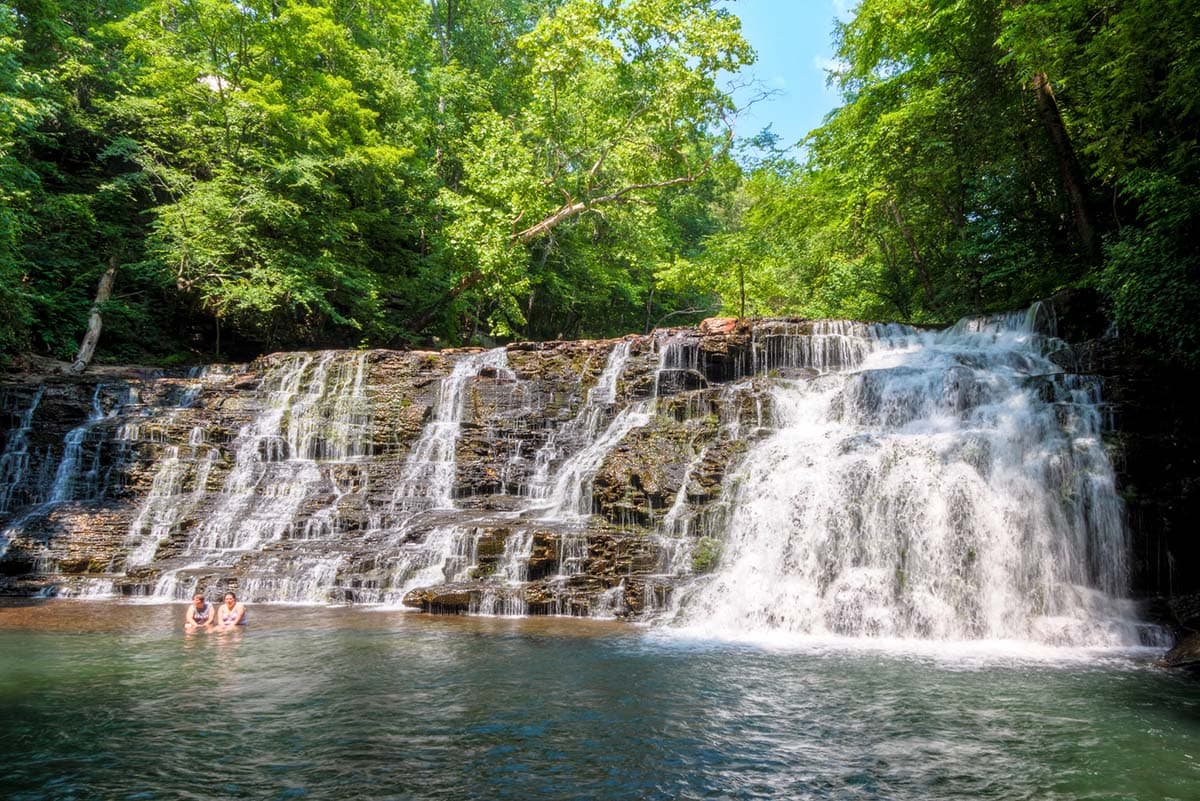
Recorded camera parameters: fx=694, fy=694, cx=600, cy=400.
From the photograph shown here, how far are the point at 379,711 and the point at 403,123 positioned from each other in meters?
23.4

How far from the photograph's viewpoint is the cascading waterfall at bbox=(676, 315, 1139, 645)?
980cm

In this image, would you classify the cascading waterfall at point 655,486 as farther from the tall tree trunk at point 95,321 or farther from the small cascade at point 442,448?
the tall tree trunk at point 95,321

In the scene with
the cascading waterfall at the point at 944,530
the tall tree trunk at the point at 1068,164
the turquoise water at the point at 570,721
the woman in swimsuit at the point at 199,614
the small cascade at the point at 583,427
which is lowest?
the turquoise water at the point at 570,721

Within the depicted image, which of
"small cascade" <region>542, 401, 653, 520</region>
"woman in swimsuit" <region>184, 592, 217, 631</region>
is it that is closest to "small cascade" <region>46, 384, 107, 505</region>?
"woman in swimsuit" <region>184, 592, 217, 631</region>

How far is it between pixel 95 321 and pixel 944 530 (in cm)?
2258

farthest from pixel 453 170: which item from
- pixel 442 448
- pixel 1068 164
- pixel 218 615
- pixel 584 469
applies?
pixel 218 615

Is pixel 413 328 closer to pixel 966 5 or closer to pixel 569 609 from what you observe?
pixel 569 609

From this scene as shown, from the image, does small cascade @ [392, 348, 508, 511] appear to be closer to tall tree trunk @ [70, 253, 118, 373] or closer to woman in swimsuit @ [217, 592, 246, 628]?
woman in swimsuit @ [217, 592, 246, 628]

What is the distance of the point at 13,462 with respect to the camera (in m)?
15.4

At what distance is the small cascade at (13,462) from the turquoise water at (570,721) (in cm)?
804

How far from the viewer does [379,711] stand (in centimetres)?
614

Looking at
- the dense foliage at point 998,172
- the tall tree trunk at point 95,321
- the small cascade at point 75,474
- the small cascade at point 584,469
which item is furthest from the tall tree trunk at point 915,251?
the tall tree trunk at point 95,321

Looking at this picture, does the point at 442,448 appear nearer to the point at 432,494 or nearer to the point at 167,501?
the point at 432,494

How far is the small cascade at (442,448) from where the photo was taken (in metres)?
15.2
